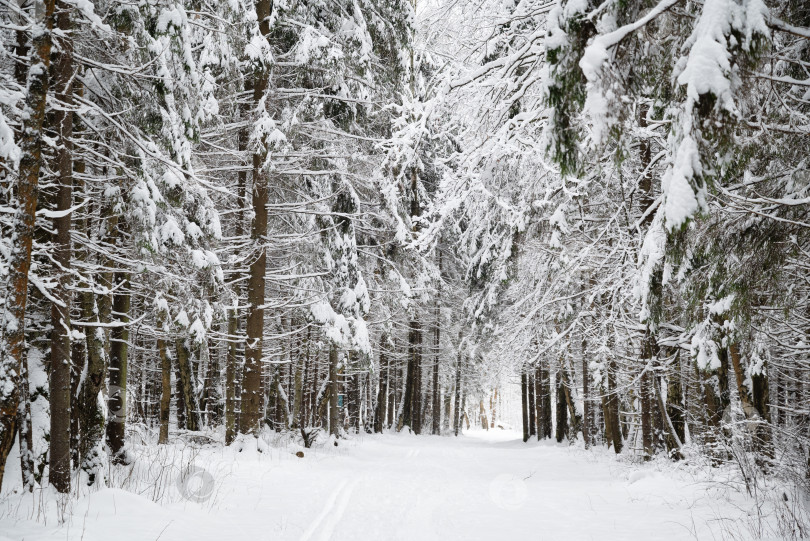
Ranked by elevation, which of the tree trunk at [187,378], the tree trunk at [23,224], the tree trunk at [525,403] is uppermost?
the tree trunk at [23,224]

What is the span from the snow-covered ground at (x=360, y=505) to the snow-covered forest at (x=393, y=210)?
0.07 meters

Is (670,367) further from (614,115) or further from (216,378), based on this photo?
(216,378)

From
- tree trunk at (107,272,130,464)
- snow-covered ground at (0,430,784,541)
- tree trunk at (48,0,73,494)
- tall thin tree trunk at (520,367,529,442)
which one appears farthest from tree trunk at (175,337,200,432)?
tall thin tree trunk at (520,367,529,442)

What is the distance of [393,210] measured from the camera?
1278 cm

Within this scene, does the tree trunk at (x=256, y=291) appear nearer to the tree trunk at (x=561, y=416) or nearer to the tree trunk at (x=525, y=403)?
the tree trunk at (x=561, y=416)

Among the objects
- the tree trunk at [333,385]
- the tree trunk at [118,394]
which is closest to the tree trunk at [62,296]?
the tree trunk at [118,394]

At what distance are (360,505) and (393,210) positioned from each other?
734 centimetres

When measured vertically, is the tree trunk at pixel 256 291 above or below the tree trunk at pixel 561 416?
above

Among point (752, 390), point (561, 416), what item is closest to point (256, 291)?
point (752, 390)

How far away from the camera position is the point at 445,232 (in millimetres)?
23562

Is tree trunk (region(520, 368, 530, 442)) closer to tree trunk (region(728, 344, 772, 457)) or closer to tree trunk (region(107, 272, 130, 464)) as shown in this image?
tree trunk (region(728, 344, 772, 457))

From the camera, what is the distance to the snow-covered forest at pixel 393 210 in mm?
3416

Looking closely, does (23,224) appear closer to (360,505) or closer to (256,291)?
(360,505)

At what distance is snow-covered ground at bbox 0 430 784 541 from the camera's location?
17.0 ft
